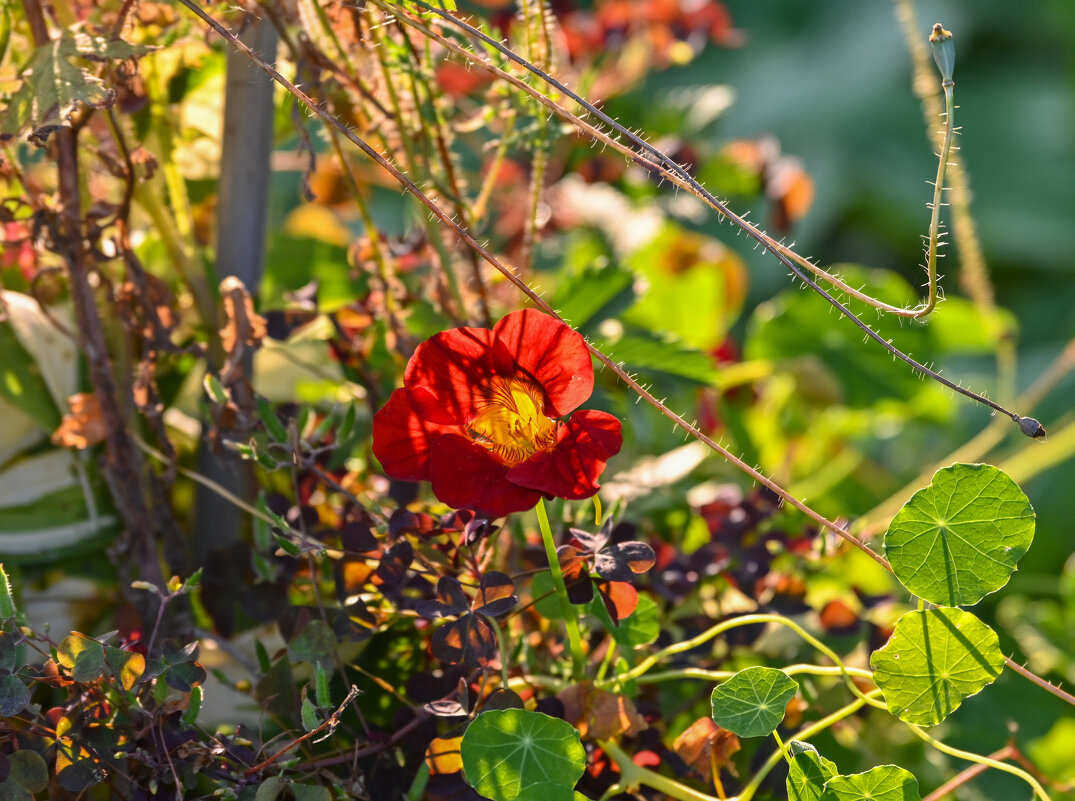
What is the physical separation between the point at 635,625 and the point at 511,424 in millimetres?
86

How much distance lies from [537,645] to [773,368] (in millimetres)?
318

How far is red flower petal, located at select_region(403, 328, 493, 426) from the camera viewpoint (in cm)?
28

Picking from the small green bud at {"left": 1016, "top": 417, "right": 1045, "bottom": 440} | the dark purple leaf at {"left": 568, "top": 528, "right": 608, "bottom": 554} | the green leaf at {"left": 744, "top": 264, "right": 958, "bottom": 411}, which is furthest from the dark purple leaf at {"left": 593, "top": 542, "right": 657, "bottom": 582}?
the green leaf at {"left": 744, "top": 264, "right": 958, "bottom": 411}

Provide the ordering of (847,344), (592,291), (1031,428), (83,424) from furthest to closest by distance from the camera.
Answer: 1. (847,344)
2. (592,291)
3. (83,424)
4. (1031,428)

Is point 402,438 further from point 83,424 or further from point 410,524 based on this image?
point 83,424

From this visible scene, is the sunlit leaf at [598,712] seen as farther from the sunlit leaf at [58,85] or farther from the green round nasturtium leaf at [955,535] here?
the sunlit leaf at [58,85]

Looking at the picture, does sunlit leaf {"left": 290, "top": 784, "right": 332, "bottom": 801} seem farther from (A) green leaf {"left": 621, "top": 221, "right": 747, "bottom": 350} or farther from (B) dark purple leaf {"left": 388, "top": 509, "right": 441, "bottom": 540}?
(A) green leaf {"left": 621, "top": 221, "right": 747, "bottom": 350}

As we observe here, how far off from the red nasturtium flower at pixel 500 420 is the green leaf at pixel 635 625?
65mm

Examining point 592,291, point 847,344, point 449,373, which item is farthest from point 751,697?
point 847,344

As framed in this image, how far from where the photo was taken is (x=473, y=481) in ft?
0.90

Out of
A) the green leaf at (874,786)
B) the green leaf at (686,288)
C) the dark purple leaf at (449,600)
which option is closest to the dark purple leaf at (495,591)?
the dark purple leaf at (449,600)

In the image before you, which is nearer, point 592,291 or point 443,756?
point 443,756

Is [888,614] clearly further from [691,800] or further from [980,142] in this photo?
[980,142]

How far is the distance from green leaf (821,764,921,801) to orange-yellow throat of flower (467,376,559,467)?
125 mm
